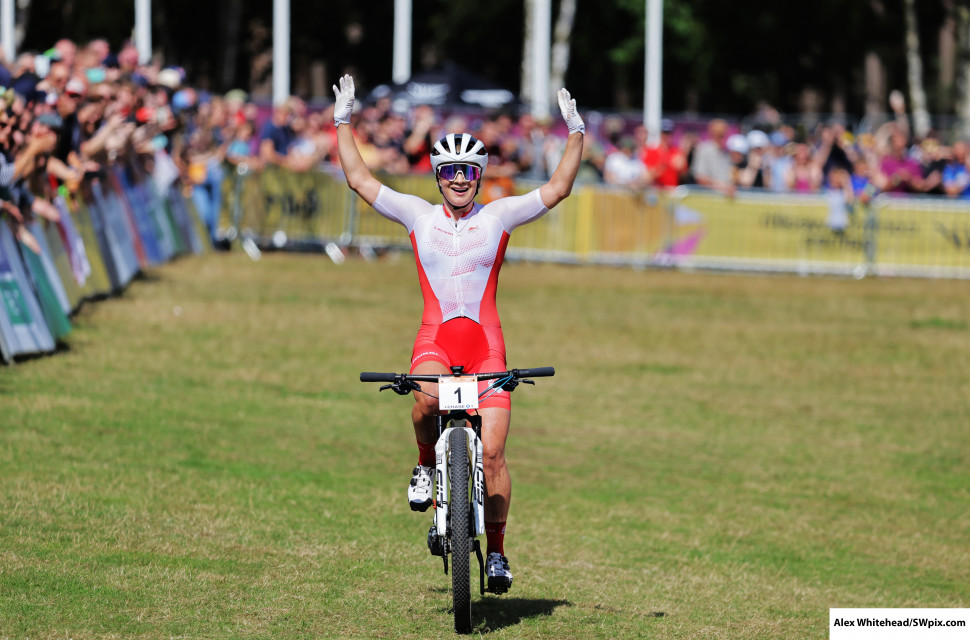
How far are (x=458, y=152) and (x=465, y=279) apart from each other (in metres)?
0.62

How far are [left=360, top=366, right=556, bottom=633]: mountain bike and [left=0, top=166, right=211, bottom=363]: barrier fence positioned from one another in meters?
7.38

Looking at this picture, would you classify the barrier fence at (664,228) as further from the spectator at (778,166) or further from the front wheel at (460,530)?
the front wheel at (460,530)

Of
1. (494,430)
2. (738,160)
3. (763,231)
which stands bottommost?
(494,430)

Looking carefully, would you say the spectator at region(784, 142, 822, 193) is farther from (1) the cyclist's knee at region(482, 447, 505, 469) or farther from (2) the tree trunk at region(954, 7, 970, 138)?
(1) the cyclist's knee at region(482, 447, 505, 469)

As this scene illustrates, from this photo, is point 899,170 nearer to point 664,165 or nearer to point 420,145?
point 664,165

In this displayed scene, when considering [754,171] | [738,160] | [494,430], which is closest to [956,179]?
[754,171]

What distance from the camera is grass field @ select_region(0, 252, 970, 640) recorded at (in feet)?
26.8

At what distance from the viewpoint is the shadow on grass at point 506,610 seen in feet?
25.7

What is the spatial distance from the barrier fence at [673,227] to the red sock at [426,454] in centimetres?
1775

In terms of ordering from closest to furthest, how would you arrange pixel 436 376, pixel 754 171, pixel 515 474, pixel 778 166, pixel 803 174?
pixel 436 376 < pixel 515 474 < pixel 754 171 < pixel 803 174 < pixel 778 166

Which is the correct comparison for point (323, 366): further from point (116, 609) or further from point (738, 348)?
point (116, 609)

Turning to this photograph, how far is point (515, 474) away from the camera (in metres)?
12.0

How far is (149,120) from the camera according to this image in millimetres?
21203

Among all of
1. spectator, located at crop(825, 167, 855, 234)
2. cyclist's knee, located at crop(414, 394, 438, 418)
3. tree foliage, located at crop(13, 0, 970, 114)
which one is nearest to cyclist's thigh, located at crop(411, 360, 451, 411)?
cyclist's knee, located at crop(414, 394, 438, 418)
